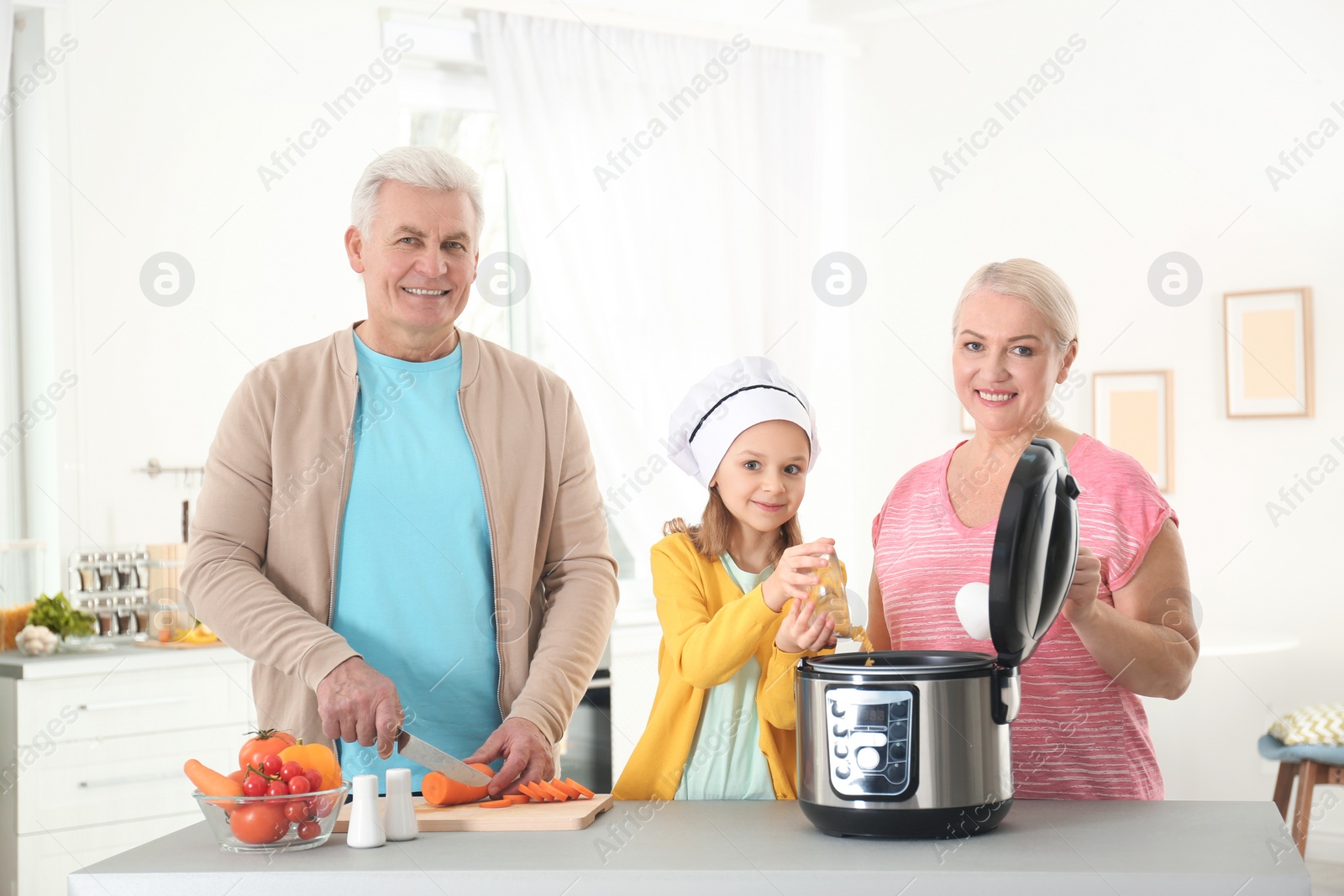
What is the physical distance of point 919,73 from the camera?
4242 millimetres

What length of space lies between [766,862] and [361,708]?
20.5 inches

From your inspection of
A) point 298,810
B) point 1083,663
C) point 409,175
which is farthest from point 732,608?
point 409,175

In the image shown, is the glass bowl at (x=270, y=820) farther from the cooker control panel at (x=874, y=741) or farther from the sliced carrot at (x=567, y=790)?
the cooker control panel at (x=874, y=741)

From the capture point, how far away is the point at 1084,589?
4.00 ft

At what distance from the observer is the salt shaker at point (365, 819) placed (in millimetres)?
1197

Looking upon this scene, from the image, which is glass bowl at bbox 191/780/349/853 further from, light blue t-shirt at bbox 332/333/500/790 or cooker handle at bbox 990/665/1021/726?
cooker handle at bbox 990/665/1021/726

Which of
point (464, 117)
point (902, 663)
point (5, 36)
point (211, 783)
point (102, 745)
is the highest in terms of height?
point (464, 117)

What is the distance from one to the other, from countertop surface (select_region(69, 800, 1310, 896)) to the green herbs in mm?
1848

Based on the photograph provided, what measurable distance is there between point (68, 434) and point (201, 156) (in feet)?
2.78

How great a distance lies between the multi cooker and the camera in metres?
1.10

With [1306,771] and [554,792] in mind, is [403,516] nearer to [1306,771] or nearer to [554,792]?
[554,792]

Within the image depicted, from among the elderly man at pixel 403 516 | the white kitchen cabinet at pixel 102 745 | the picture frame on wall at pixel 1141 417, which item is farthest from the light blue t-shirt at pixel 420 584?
the picture frame on wall at pixel 1141 417

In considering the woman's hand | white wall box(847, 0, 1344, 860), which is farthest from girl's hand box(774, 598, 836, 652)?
white wall box(847, 0, 1344, 860)

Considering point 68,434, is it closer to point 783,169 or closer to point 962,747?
point 783,169
